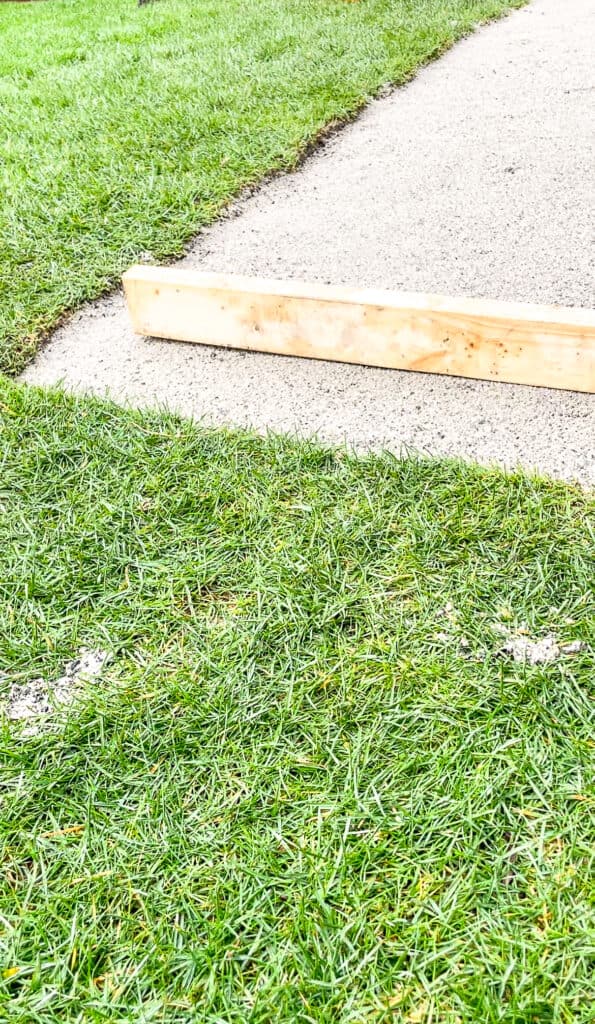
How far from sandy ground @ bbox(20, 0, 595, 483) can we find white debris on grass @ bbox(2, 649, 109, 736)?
111 cm

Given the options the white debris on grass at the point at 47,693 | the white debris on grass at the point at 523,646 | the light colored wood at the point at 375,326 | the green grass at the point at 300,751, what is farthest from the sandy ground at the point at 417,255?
the white debris on grass at the point at 47,693

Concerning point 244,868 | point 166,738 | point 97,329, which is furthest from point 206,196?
point 244,868

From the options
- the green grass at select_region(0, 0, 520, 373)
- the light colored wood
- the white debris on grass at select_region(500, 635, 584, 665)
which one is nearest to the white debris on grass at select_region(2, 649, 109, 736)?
the white debris on grass at select_region(500, 635, 584, 665)

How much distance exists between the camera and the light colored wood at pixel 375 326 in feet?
8.48

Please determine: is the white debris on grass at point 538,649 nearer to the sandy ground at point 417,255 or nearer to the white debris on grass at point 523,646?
the white debris on grass at point 523,646

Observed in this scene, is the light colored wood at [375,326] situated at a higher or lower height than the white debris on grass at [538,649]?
higher

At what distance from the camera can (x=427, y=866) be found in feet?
4.79

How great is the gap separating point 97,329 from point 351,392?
126 cm

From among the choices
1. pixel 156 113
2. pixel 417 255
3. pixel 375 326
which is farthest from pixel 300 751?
pixel 156 113

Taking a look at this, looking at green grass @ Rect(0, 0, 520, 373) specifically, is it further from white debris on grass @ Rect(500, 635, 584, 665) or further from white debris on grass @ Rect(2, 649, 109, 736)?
white debris on grass @ Rect(500, 635, 584, 665)

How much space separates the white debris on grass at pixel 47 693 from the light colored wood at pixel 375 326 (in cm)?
147

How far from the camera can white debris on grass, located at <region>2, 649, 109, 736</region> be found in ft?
6.01

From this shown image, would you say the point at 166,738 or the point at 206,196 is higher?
the point at 206,196

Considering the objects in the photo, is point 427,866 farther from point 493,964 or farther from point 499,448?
point 499,448
